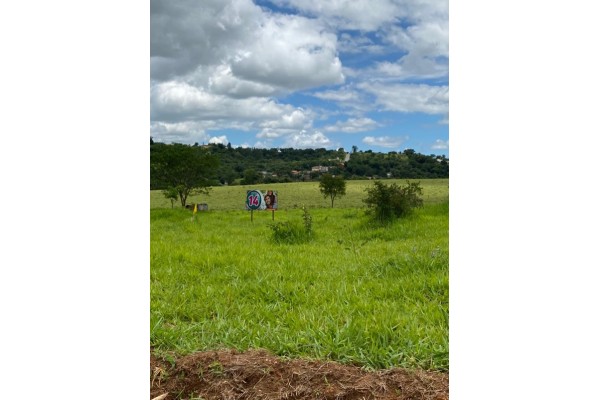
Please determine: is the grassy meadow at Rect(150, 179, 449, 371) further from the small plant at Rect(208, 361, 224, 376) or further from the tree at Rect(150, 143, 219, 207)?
the tree at Rect(150, 143, 219, 207)

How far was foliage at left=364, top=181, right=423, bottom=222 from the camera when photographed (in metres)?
6.72

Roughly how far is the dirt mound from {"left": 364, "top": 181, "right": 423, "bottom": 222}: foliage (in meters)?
4.77

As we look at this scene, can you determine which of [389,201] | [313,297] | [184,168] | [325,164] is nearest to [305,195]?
[389,201]

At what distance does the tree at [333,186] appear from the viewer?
10.5 meters

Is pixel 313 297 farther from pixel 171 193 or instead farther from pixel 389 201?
pixel 171 193

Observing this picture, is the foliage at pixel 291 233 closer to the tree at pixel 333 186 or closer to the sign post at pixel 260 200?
the sign post at pixel 260 200

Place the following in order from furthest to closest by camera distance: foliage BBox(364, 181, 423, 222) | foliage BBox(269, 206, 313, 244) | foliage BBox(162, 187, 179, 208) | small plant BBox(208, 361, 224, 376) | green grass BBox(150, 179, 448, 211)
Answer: foliage BBox(162, 187, 179, 208)
green grass BBox(150, 179, 448, 211)
foliage BBox(364, 181, 423, 222)
foliage BBox(269, 206, 313, 244)
small plant BBox(208, 361, 224, 376)

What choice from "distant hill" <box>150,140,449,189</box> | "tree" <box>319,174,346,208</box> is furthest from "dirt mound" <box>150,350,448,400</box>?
"tree" <box>319,174,346,208</box>

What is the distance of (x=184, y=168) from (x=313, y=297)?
12340 millimetres

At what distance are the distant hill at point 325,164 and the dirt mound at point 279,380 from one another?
251 centimetres

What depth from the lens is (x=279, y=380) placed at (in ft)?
6.03
